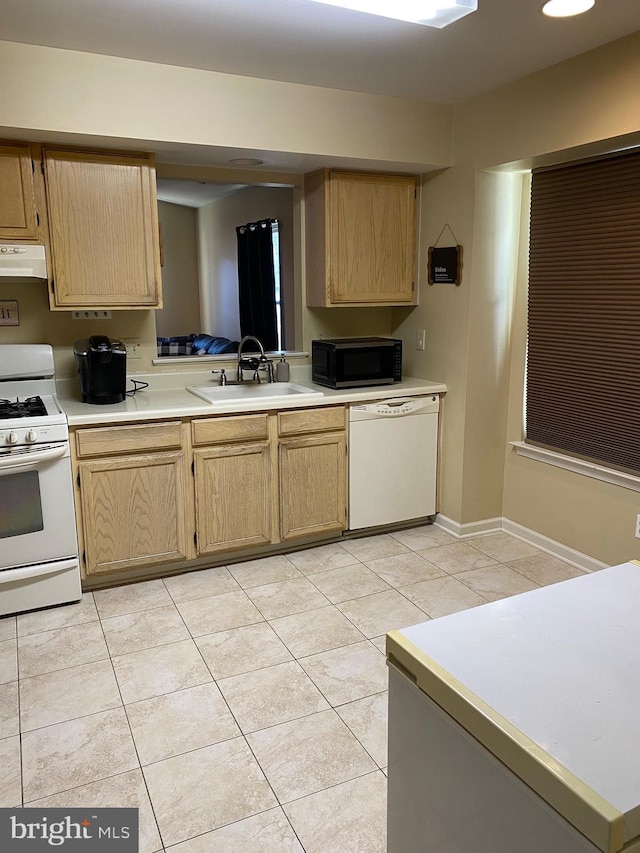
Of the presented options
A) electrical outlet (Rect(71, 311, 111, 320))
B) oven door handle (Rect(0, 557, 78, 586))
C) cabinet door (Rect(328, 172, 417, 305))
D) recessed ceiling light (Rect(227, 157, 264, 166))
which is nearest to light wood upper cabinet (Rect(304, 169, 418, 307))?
cabinet door (Rect(328, 172, 417, 305))

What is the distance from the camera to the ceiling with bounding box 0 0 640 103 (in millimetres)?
2330

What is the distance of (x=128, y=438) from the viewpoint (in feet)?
10.3

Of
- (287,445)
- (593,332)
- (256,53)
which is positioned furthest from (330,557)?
(256,53)

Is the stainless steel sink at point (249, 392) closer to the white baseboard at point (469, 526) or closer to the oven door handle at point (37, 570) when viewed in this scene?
the oven door handle at point (37, 570)

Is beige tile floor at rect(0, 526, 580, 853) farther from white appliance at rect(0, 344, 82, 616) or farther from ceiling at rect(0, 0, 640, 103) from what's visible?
ceiling at rect(0, 0, 640, 103)

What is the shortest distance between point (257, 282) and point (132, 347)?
1.71m

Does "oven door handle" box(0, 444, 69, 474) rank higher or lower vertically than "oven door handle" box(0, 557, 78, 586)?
higher

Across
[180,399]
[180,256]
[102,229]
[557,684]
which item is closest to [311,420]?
[180,399]

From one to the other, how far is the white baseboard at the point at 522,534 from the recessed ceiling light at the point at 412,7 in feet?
8.47

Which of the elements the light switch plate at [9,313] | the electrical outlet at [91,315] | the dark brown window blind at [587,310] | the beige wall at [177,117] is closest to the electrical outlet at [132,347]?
the beige wall at [177,117]

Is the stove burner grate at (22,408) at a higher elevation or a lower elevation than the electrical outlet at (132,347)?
lower

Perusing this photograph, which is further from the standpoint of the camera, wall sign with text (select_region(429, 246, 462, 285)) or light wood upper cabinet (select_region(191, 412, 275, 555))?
wall sign with text (select_region(429, 246, 462, 285))

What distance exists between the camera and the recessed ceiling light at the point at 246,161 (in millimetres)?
3408

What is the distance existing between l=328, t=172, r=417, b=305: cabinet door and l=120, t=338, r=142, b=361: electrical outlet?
1144 millimetres
